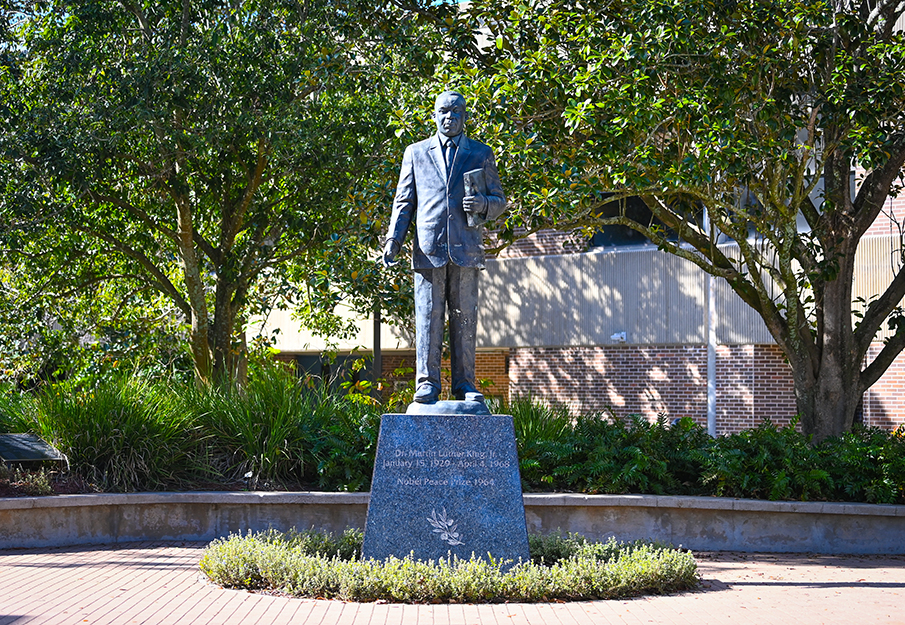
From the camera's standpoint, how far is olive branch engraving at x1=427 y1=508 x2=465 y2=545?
25.3 feet

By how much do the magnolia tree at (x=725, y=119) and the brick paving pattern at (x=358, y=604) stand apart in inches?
176

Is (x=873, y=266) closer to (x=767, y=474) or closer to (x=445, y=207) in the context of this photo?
(x=767, y=474)

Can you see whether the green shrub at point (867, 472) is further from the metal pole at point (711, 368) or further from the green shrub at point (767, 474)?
the metal pole at point (711, 368)

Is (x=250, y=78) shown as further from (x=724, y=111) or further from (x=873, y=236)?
(x=873, y=236)

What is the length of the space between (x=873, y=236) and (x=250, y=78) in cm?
1215

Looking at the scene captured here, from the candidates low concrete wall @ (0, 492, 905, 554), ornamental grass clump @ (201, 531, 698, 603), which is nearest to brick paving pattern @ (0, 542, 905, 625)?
ornamental grass clump @ (201, 531, 698, 603)

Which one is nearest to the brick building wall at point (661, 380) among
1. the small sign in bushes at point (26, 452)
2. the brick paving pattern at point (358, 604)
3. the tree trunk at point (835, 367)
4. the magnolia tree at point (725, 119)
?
the tree trunk at point (835, 367)

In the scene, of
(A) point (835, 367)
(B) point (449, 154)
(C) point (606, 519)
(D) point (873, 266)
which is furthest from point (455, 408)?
(D) point (873, 266)

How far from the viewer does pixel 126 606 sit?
271 inches

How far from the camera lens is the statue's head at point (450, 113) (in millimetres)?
8359

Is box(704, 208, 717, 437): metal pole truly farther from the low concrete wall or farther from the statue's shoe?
the statue's shoe

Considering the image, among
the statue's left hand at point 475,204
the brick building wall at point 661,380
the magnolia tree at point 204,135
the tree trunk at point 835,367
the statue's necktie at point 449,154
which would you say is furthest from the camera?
the brick building wall at point 661,380

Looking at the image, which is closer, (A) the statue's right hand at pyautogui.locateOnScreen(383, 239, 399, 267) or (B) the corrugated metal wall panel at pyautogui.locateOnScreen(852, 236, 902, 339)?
(A) the statue's right hand at pyautogui.locateOnScreen(383, 239, 399, 267)

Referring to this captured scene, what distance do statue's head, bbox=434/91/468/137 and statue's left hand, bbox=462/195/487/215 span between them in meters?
0.66
